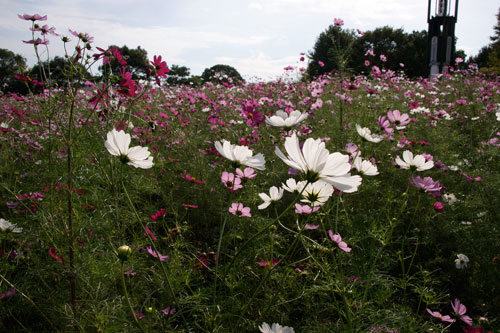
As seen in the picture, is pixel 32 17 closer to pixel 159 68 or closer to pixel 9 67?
pixel 159 68

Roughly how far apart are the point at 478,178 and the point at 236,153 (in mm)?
1549

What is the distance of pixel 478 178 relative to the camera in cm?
171

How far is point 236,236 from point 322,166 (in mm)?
762

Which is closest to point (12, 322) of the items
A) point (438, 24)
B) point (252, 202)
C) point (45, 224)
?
point (45, 224)

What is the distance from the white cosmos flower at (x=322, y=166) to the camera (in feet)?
1.96

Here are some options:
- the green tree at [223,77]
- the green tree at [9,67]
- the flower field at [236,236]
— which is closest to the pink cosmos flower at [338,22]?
the flower field at [236,236]

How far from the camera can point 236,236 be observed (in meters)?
1.28

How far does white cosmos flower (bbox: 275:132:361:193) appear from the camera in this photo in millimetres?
599

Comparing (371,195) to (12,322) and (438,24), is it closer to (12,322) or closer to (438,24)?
(12,322)

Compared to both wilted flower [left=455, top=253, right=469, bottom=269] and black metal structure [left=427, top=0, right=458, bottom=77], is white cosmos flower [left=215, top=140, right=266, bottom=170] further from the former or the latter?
black metal structure [left=427, top=0, right=458, bottom=77]

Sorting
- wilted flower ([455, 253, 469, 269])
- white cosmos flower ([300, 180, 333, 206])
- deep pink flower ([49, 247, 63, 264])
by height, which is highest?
white cosmos flower ([300, 180, 333, 206])

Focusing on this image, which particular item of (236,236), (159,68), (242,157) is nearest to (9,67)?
(159,68)

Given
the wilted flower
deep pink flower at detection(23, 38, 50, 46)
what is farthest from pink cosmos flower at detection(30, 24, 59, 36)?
the wilted flower

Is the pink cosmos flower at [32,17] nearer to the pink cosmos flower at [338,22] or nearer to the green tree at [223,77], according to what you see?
the pink cosmos flower at [338,22]
